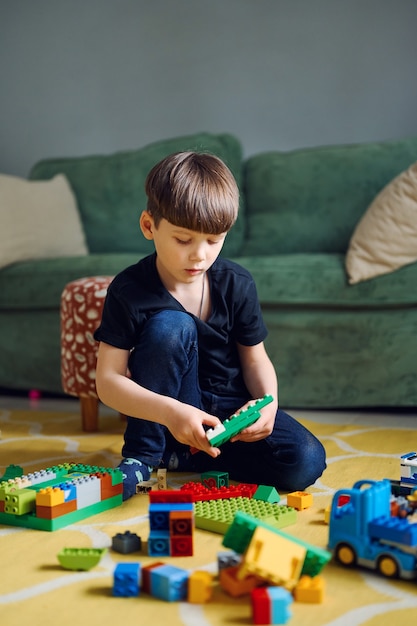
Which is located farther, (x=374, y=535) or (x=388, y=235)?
(x=388, y=235)

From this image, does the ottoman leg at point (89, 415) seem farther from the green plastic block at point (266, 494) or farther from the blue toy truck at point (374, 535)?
the blue toy truck at point (374, 535)

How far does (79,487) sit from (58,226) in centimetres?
168

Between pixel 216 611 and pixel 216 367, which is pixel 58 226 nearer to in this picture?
pixel 216 367

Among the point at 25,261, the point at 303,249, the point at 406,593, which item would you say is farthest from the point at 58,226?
the point at 406,593

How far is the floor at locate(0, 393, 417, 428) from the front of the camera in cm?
207

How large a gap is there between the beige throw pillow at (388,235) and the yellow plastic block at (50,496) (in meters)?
1.16

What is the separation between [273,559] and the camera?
911 mm

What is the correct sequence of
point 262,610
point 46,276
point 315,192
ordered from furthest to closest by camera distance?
point 315,192
point 46,276
point 262,610

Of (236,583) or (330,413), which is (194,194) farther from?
(330,413)

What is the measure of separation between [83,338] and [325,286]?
0.69 metres

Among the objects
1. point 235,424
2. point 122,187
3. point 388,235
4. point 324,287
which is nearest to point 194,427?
point 235,424

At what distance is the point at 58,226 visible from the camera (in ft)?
9.14

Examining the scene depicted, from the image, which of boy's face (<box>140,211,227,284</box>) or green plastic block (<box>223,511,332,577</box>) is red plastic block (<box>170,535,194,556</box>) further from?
boy's face (<box>140,211,227,284</box>)

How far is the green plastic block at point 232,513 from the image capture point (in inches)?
46.3
